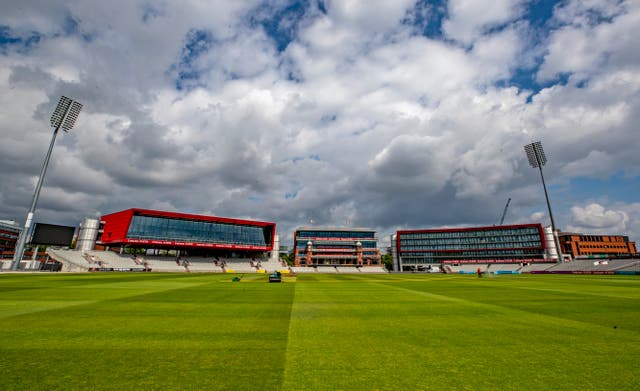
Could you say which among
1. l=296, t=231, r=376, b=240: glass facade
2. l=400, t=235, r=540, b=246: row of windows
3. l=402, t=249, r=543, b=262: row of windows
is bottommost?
l=402, t=249, r=543, b=262: row of windows

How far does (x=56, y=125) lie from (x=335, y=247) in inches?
4276

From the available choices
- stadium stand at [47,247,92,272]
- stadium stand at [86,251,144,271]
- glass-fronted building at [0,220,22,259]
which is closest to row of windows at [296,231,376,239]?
stadium stand at [86,251,144,271]

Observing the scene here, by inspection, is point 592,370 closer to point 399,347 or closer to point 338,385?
point 399,347

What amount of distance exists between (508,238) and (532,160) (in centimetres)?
5565

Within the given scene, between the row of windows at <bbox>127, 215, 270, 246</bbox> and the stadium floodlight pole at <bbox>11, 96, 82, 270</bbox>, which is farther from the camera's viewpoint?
the row of windows at <bbox>127, 215, 270, 246</bbox>

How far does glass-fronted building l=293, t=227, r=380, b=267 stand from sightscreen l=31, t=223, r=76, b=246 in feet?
281

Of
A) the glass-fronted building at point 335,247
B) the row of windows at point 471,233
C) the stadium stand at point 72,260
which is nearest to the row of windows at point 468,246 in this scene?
the row of windows at point 471,233

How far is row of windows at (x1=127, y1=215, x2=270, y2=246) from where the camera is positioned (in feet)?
284

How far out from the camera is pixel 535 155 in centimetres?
9625

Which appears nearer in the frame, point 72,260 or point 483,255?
point 72,260

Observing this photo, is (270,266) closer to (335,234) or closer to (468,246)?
(335,234)

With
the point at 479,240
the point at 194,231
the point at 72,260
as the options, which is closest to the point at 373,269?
the point at 479,240

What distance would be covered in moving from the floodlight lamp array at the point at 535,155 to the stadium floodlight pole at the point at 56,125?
5260 inches

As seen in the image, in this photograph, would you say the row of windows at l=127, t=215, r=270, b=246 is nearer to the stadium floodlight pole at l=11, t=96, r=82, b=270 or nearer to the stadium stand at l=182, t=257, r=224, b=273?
the stadium stand at l=182, t=257, r=224, b=273
